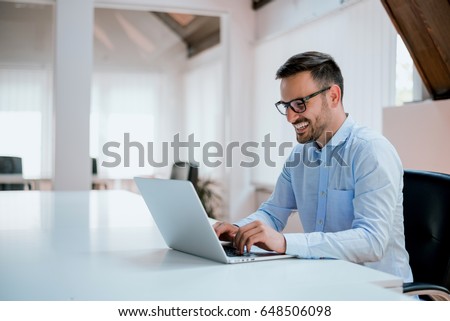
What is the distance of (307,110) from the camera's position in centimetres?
208

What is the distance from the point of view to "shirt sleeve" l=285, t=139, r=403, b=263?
1646 millimetres

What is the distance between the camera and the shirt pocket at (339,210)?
6.62 ft

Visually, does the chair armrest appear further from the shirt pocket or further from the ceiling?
the ceiling

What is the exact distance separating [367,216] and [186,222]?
563mm

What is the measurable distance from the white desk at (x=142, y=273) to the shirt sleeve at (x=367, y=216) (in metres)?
0.08

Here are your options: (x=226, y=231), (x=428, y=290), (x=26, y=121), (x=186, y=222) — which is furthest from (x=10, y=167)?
(x=428, y=290)

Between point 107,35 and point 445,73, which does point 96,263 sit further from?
point 107,35

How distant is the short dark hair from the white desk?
0.71 m

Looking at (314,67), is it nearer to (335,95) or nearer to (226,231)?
(335,95)

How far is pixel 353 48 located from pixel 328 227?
3021 mm

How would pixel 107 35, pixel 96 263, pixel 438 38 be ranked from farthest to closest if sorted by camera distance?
pixel 107 35
pixel 438 38
pixel 96 263

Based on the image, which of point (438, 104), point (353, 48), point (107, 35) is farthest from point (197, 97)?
point (438, 104)

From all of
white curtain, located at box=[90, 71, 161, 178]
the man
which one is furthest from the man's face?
white curtain, located at box=[90, 71, 161, 178]

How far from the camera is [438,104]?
347 cm
